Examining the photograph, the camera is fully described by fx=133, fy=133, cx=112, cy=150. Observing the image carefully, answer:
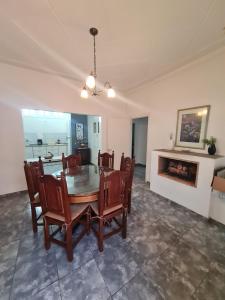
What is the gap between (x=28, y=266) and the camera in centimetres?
145

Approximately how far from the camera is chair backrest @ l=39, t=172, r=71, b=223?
55.0 inches

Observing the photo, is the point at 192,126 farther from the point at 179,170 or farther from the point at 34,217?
the point at 34,217

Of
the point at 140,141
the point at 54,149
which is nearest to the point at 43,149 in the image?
the point at 54,149

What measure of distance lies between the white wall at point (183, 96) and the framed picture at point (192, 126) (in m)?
0.09

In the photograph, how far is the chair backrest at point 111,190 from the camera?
5.04 ft

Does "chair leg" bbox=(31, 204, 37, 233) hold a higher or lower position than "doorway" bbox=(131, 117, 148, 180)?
lower

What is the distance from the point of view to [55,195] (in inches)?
57.8

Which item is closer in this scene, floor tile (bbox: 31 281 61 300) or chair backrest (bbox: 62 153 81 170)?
floor tile (bbox: 31 281 61 300)

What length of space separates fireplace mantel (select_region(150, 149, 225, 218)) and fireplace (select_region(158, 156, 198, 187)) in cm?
9

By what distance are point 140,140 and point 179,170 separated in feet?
9.85

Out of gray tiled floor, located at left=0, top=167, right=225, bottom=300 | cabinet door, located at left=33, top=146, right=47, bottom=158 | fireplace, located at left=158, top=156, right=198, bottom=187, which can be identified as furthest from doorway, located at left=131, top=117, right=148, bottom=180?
cabinet door, located at left=33, top=146, right=47, bottom=158

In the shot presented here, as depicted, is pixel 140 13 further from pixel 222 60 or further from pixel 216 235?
pixel 216 235

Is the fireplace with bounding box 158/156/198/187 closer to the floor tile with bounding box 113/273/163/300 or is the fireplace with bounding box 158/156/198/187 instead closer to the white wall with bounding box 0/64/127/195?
the floor tile with bounding box 113/273/163/300

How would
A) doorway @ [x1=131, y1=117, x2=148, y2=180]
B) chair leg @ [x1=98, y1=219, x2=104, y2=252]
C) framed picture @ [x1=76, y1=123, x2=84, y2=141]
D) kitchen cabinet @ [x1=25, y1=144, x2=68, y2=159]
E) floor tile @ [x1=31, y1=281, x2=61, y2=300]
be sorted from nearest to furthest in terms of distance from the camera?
floor tile @ [x1=31, y1=281, x2=61, y2=300] < chair leg @ [x1=98, y1=219, x2=104, y2=252] < kitchen cabinet @ [x1=25, y1=144, x2=68, y2=159] < doorway @ [x1=131, y1=117, x2=148, y2=180] < framed picture @ [x1=76, y1=123, x2=84, y2=141]
